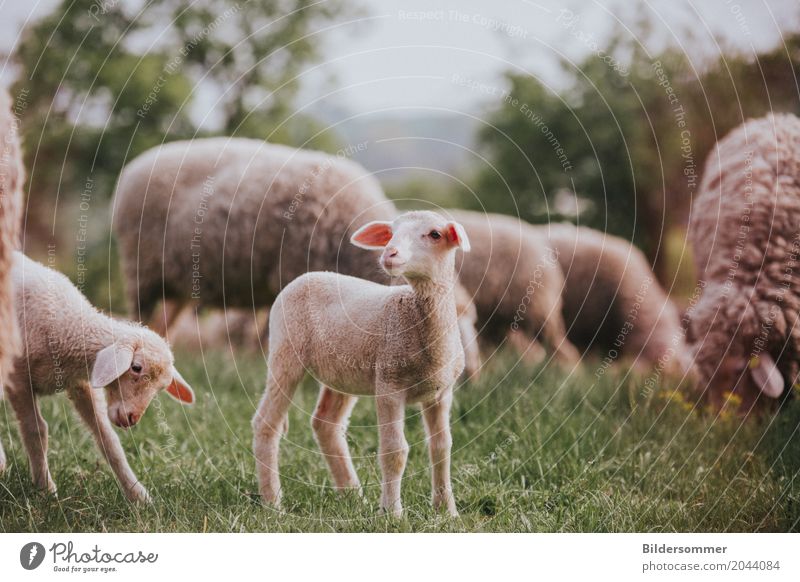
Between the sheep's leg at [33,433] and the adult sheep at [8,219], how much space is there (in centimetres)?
26

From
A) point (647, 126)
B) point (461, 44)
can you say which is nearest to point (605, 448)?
point (461, 44)

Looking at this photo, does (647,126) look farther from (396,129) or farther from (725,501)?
(725,501)

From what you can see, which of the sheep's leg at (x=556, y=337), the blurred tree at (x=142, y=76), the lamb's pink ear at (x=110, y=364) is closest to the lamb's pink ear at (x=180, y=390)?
the lamb's pink ear at (x=110, y=364)

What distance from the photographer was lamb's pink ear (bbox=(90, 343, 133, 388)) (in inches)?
113

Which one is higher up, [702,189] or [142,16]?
[142,16]

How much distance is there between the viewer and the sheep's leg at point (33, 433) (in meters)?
3.13

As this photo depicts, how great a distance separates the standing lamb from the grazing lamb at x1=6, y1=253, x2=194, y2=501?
3.67 ft

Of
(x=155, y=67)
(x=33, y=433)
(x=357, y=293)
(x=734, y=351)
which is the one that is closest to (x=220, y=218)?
(x=155, y=67)

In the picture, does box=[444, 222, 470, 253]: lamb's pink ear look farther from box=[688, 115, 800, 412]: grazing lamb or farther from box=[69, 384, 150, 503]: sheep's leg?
box=[688, 115, 800, 412]: grazing lamb

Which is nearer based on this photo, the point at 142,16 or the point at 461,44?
the point at 461,44
